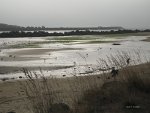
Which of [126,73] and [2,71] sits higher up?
[126,73]

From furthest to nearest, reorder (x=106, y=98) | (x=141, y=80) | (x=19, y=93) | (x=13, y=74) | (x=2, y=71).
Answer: (x=2, y=71), (x=13, y=74), (x=19, y=93), (x=141, y=80), (x=106, y=98)

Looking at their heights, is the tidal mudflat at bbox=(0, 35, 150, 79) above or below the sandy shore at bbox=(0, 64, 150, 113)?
below

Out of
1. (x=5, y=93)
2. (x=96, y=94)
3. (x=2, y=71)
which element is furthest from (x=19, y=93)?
(x=2, y=71)

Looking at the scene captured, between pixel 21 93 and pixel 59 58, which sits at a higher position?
pixel 21 93

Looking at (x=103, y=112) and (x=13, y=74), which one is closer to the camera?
(x=103, y=112)

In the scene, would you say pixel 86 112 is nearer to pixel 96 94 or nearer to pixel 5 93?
pixel 96 94

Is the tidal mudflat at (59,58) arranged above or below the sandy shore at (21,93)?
below

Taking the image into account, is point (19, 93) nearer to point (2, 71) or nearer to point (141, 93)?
point (141, 93)

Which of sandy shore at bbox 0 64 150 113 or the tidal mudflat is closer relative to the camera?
sandy shore at bbox 0 64 150 113

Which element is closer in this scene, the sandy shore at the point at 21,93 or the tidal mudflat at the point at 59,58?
the sandy shore at the point at 21,93

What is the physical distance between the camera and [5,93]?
11867 millimetres

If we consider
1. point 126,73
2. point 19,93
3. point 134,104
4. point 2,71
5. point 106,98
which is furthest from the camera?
point 2,71

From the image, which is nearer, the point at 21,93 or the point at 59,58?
the point at 21,93

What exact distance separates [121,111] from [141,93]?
117cm
